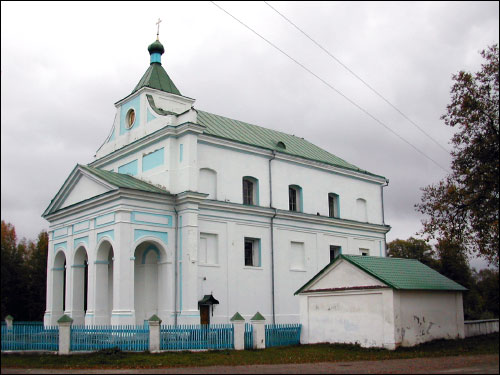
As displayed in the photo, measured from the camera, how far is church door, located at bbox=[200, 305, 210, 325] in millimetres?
24750

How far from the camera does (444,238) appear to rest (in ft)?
69.5

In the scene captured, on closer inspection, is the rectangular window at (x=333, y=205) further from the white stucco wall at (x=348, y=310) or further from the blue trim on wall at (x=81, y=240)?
the blue trim on wall at (x=81, y=240)

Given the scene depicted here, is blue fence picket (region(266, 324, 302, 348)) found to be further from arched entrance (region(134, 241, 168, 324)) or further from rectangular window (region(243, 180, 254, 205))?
rectangular window (region(243, 180, 254, 205))

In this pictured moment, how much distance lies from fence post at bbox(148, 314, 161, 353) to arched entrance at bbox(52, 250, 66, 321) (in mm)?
9174

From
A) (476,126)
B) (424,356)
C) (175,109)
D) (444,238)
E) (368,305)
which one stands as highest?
(175,109)

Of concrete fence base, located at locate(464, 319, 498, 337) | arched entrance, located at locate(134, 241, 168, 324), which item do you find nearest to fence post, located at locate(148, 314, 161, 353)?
arched entrance, located at locate(134, 241, 168, 324)

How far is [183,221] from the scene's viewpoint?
79.3 ft

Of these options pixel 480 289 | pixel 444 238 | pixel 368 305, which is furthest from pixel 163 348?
pixel 480 289

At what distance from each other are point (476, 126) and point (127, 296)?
47.0ft

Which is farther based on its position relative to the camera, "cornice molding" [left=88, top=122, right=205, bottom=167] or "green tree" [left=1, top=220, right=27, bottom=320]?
"green tree" [left=1, top=220, right=27, bottom=320]

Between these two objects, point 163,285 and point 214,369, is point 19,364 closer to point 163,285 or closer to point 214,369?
point 214,369

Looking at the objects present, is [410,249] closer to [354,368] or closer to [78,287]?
[78,287]

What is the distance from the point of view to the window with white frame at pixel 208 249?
25.3 meters

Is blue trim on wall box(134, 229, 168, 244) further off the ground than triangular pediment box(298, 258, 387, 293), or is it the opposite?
blue trim on wall box(134, 229, 168, 244)
